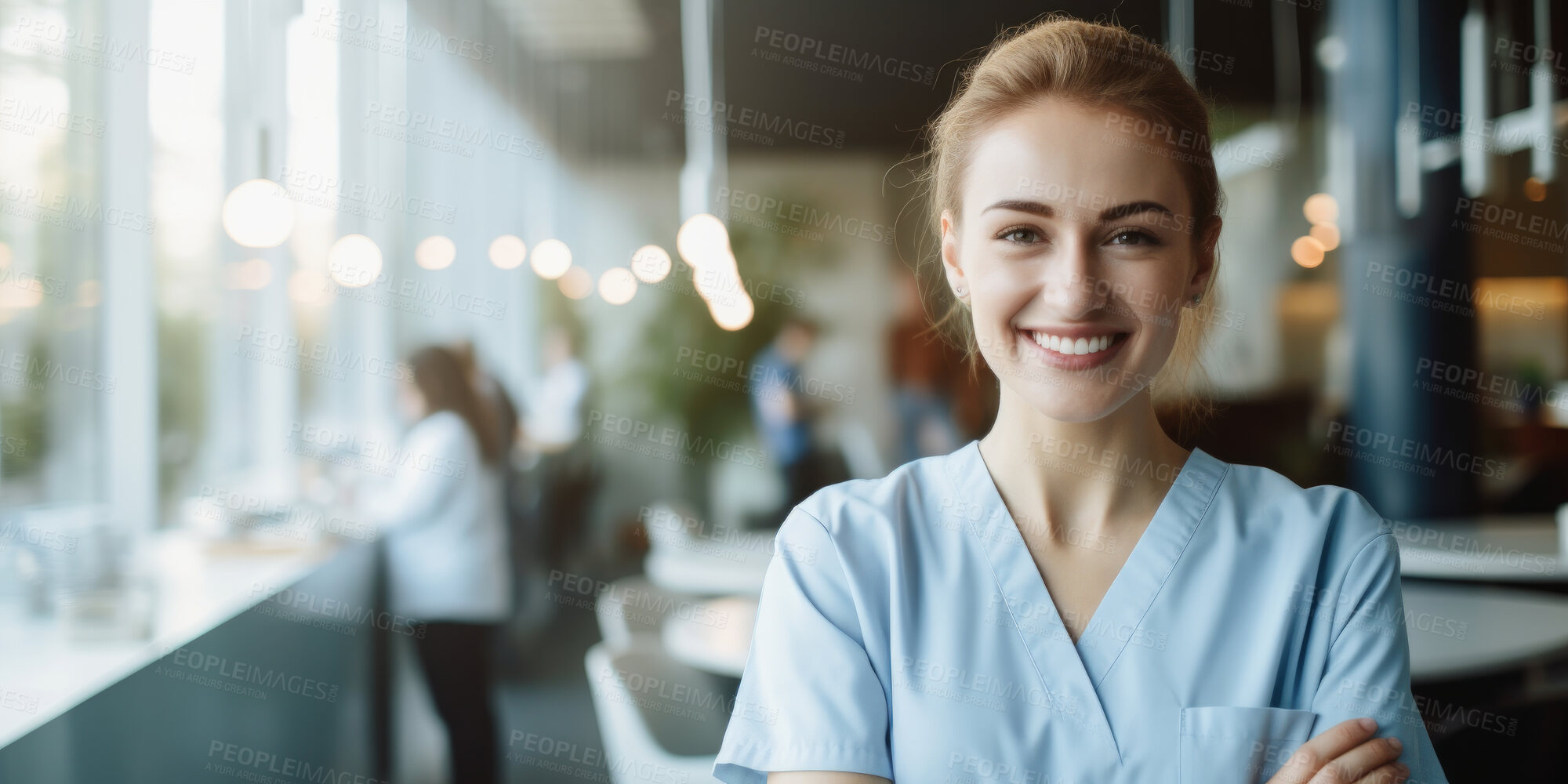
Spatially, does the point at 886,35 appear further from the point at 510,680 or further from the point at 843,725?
the point at 843,725

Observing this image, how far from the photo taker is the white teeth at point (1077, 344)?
0.91 metres

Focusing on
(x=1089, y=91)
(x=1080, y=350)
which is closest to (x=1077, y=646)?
(x=1080, y=350)

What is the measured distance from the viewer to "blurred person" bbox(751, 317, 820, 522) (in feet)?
15.0

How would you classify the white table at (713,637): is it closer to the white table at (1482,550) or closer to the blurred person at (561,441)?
the white table at (1482,550)

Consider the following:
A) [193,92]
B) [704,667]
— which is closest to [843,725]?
[704,667]

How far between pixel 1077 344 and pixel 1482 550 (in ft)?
7.37

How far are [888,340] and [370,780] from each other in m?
3.99

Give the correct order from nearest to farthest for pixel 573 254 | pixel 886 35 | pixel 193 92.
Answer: pixel 193 92 → pixel 573 254 → pixel 886 35

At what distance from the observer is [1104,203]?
0.89 meters

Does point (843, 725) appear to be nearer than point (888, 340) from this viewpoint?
Yes

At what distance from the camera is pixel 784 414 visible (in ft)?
15.3

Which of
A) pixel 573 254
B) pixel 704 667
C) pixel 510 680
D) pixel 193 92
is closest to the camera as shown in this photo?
pixel 704 667

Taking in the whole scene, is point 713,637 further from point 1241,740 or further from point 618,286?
point 618,286

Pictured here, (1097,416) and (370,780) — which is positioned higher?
(1097,416)
